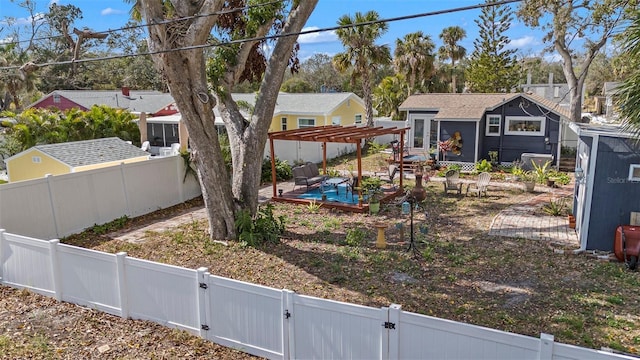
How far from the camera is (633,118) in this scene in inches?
245

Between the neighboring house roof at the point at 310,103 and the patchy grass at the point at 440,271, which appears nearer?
the patchy grass at the point at 440,271

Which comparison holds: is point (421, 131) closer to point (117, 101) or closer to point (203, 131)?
point (203, 131)

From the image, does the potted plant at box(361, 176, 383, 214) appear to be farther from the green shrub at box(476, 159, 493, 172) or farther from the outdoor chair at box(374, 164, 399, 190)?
the green shrub at box(476, 159, 493, 172)

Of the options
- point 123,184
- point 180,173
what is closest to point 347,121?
point 180,173

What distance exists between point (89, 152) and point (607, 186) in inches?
560

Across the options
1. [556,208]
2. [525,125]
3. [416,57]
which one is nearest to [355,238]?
[556,208]

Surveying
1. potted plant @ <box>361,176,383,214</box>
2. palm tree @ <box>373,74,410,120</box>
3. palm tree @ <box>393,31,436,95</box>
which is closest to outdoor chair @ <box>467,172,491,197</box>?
potted plant @ <box>361,176,383,214</box>

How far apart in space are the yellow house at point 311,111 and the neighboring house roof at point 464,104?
448 cm

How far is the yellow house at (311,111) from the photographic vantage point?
25.6m

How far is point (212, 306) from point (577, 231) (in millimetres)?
9046

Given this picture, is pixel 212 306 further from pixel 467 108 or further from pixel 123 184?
pixel 467 108

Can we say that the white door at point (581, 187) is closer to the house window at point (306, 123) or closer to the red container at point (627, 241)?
the red container at point (627, 241)

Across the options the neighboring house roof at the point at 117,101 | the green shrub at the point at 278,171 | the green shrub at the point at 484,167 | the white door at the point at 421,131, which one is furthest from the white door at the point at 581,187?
the neighboring house roof at the point at 117,101

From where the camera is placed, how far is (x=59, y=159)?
13.2m
